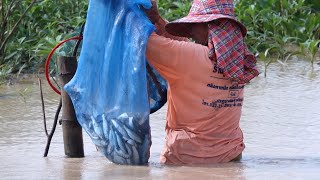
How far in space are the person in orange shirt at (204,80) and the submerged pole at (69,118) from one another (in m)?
0.49

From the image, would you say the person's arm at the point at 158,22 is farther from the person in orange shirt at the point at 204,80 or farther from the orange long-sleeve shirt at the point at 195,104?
the orange long-sleeve shirt at the point at 195,104

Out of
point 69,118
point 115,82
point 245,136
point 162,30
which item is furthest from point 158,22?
point 245,136

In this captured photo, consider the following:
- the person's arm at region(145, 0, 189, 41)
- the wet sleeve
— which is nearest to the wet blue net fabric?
the wet sleeve

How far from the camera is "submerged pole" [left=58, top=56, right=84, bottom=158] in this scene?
202 inches

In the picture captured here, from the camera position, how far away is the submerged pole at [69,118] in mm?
5121

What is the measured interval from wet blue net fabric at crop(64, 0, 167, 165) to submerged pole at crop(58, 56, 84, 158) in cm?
15

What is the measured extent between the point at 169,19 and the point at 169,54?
565 cm

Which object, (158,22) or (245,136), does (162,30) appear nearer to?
(158,22)

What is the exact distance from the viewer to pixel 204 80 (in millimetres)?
4883

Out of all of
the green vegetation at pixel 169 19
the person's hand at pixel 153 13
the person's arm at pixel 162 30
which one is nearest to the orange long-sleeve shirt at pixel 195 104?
the person's hand at pixel 153 13

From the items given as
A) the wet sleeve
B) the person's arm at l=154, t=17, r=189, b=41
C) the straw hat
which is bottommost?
the wet sleeve

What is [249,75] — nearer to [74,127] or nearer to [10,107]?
[74,127]

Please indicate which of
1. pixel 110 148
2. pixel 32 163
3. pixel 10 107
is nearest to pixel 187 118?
pixel 110 148

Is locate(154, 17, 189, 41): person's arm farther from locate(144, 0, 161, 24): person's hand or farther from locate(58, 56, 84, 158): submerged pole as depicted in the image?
locate(58, 56, 84, 158): submerged pole
